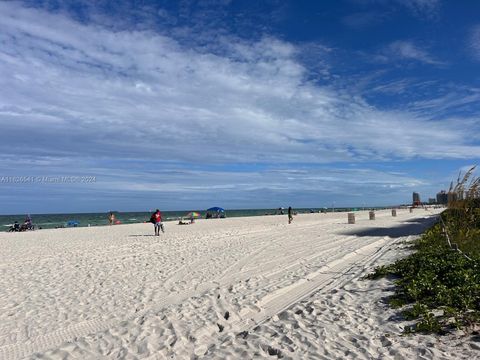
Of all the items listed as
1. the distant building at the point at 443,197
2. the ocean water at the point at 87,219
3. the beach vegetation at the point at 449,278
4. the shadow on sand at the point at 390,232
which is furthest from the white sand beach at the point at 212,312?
the ocean water at the point at 87,219

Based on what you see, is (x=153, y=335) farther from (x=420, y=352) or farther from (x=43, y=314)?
(x=420, y=352)

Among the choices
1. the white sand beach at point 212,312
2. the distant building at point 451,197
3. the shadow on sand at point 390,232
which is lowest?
the white sand beach at point 212,312

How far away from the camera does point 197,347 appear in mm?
5250

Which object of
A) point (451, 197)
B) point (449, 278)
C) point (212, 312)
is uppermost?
point (451, 197)

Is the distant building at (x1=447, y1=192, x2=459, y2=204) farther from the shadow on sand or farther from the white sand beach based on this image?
the shadow on sand

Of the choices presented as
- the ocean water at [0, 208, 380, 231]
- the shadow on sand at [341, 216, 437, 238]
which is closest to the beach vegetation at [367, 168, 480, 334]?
the shadow on sand at [341, 216, 437, 238]

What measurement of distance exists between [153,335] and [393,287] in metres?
4.40

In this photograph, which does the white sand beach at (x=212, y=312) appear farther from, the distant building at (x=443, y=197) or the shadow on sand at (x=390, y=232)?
the shadow on sand at (x=390, y=232)

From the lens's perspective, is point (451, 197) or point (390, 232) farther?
point (390, 232)

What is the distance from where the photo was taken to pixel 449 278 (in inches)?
286

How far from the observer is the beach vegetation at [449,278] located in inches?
212

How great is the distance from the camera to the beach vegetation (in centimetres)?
538

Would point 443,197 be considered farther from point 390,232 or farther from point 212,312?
point 390,232

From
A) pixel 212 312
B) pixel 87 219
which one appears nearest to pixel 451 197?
pixel 212 312
